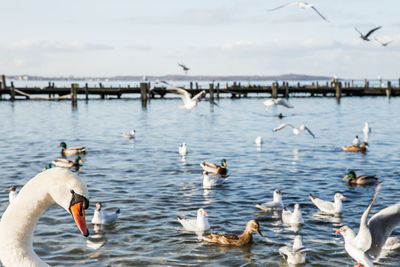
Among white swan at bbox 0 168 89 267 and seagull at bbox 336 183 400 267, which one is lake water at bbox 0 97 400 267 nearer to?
seagull at bbox 336 183 400 267

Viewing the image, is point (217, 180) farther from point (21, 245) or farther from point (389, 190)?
point (21, 245)

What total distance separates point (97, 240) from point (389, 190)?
34.1 feet

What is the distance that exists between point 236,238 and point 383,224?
363 centimetres

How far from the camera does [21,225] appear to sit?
140 inches

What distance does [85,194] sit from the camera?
3.46 meters

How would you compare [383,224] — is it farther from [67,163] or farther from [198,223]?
[67,163]

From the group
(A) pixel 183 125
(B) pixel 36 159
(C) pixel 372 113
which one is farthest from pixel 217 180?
(C) pixel 372 113

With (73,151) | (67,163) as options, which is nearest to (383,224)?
(67,163)

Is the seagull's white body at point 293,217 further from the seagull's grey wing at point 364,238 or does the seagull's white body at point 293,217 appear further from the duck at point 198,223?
the seagull's grey wing at point 364,238

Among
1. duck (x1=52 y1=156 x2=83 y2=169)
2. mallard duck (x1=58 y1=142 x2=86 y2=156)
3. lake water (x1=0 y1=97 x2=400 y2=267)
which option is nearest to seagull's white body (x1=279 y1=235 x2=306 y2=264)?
lake water (x1=0 y1=97 x2=400 y2=267)

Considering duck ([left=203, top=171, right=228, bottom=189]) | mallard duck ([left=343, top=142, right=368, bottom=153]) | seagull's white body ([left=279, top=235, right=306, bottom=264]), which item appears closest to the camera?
seagull's white body ([left=279, top=235, right=306, bottom=264])

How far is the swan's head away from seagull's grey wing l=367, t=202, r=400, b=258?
6.78m

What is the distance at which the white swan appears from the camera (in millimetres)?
3459

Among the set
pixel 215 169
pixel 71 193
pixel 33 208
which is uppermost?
pixel 71 193
